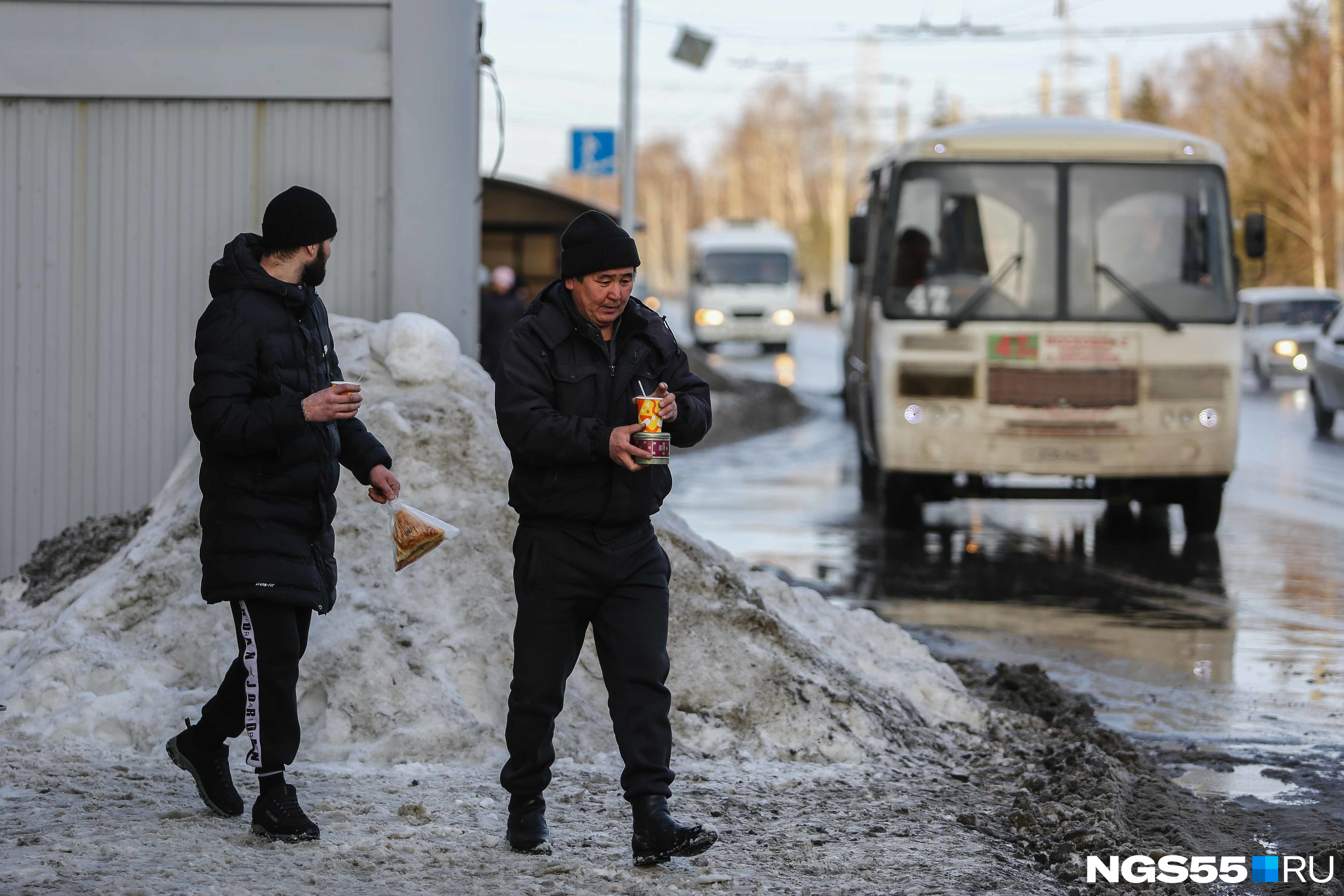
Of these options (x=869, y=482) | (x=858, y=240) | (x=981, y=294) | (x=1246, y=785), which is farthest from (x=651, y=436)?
(x=869, y=482)

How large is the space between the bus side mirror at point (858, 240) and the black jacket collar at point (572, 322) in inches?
341

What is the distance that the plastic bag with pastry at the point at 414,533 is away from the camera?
485cm

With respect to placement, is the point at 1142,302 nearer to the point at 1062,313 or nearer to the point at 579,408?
the point at 1062,313

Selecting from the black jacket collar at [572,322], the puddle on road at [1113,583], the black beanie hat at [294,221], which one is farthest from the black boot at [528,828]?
the puddle on road at [1113,583]

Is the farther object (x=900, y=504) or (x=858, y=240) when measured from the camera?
(x=858, y=240)

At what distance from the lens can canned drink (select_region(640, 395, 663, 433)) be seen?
14.5 ft

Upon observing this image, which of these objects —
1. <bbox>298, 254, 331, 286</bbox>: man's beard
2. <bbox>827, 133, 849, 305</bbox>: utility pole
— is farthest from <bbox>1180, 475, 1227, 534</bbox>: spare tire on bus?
<bbox>827, 133, 849, 305</bbox>: utility pole

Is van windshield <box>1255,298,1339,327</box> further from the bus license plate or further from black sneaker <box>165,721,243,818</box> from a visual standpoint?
black sneaker <box>165,721,243,818</box>

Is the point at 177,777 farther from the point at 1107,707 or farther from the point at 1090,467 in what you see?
the point at 1090,467

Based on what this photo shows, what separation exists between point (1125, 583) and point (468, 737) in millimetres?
6141

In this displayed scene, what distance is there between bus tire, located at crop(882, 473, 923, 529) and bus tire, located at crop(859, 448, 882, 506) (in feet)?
3.23

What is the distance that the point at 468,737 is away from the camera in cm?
573

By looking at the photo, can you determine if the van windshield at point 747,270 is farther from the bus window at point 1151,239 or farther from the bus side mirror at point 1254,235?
the bus window at point 1151,239

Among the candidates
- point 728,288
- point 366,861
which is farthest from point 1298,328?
point 366,861
